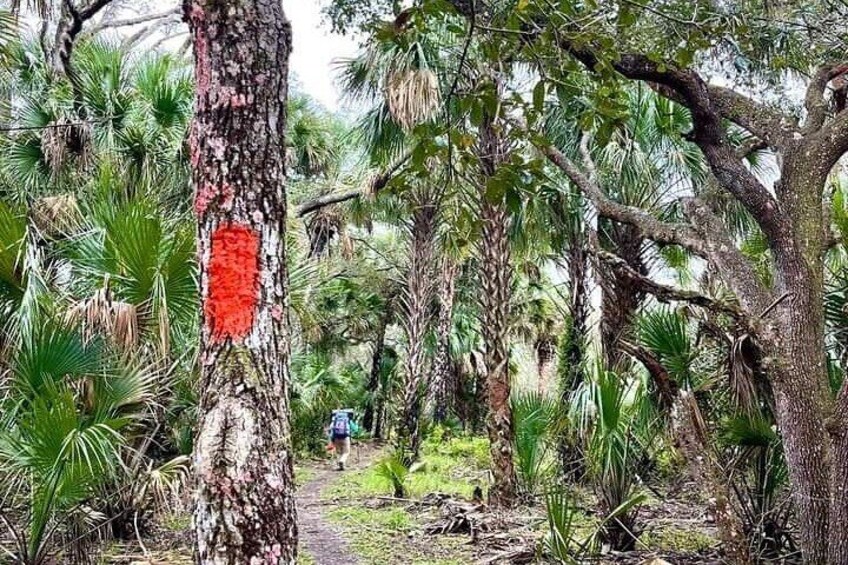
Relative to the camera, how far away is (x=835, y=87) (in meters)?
5.72

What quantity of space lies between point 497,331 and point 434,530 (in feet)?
7.93

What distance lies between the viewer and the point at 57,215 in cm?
709

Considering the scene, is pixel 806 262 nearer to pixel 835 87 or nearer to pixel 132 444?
pixel 835 87

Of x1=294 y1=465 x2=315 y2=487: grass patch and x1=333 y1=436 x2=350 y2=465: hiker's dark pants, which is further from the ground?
x1=333 y1=436 x2=350 y2=465: hiker's dark pants

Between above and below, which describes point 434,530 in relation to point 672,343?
below

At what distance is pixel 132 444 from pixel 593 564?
380cm

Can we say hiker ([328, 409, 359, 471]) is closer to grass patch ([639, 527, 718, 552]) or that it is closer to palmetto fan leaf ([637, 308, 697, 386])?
grass patch ([639, 527, 718, 552])

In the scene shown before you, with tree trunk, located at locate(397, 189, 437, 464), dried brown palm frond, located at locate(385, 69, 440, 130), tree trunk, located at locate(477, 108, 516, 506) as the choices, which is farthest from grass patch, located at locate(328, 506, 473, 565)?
dried brown palm frond, located at locate(385, 69, 440, 130)

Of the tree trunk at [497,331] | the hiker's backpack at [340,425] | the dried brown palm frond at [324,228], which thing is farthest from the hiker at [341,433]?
A: the tree trunk at [497,331]

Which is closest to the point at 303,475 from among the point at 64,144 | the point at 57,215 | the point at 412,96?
the point at 64,144

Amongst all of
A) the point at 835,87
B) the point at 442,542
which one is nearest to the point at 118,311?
the point at 442,542

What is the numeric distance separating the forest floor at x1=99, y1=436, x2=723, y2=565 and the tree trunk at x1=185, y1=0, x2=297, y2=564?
2.76m

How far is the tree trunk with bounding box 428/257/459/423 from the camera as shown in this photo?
14094 millimetres

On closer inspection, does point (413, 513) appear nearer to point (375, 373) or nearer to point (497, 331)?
point (497, 331)
